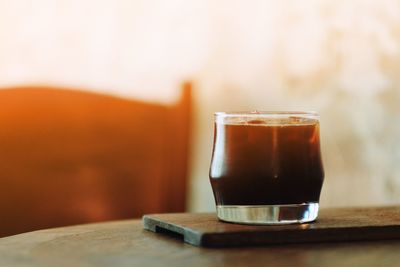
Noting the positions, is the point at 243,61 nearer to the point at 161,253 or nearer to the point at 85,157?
the point at 85,157

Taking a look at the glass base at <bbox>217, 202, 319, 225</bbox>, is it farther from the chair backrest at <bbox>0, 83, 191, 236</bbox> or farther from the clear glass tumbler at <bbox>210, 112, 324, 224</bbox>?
the chair backrest at <bbox>0, 83, 191, 236</bbox>

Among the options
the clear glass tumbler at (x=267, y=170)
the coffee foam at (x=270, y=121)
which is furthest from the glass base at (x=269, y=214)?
the coffee foam at (x=270, y=121)

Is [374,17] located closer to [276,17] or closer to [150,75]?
[276,17]

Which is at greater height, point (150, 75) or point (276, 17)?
point (276, 17)

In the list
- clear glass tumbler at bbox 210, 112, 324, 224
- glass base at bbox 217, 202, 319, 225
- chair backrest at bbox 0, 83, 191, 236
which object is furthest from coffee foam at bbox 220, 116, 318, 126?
chair backrest at bbox 0, 83, 191, 236

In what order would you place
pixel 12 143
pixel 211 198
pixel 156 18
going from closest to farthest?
pixel 12 143 → pixel 156 18 → pixel 211 198

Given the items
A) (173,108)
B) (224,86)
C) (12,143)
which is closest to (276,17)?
(224,86)

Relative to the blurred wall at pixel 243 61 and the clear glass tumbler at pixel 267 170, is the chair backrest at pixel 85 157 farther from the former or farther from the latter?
the clear glass tumbler at pixel 267 170

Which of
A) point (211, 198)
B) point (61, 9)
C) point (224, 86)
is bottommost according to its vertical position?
point (211, 198)
